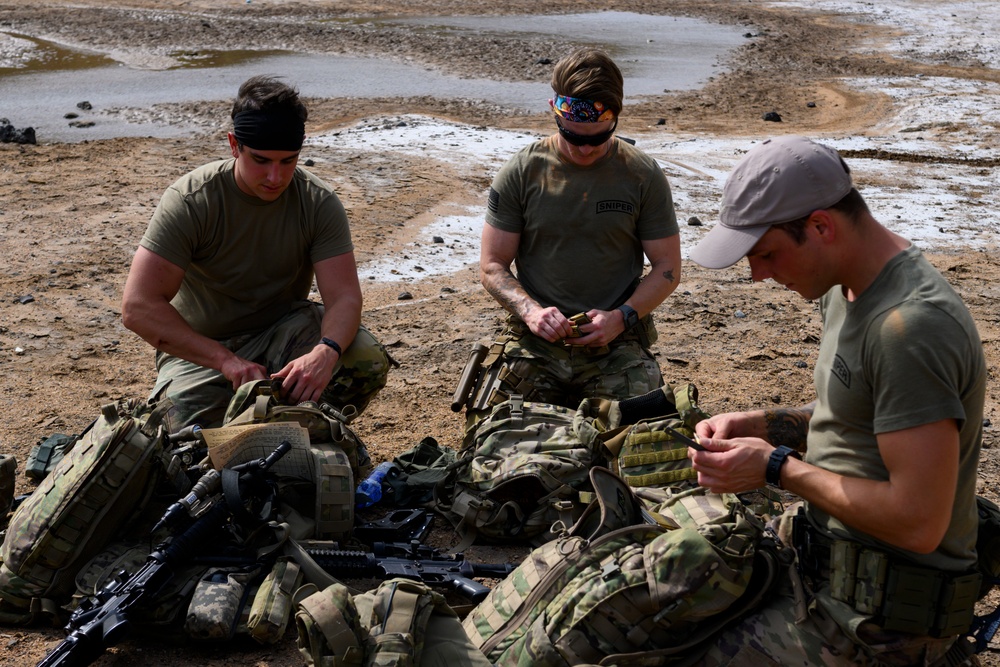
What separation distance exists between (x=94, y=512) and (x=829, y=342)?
2.65 metres

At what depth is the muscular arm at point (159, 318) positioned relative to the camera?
4723 millimetres

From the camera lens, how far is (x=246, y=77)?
51.4ft

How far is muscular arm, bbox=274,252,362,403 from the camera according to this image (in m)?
4.59

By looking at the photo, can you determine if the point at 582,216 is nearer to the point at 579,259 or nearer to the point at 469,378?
the point at 579,259

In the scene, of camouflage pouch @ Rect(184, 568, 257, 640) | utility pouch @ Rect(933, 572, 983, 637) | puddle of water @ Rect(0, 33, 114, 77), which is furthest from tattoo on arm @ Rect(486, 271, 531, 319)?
puddle of water @ Rect(0, 33, 114, 77)

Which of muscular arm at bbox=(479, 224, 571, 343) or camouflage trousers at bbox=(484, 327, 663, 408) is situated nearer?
muscular arm at bbox=(479, 224, 571, 343)

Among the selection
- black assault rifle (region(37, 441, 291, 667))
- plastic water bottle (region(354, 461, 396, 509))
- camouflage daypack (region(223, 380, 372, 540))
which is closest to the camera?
black assault rifle (region(37, 441, 291, 667))

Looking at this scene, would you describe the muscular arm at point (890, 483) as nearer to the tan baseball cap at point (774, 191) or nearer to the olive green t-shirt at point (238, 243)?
the tan baseball cap at point (774, 191)

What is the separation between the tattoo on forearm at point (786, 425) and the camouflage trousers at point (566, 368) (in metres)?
1.57

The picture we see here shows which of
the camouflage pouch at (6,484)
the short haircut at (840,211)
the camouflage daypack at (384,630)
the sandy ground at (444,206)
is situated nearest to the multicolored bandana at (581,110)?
the sandy ground at (444,206)

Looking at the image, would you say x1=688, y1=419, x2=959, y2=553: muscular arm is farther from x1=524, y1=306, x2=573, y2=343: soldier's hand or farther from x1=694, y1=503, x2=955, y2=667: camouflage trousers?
x1=524, y1=306, x2=573, y2=343: soldier's hand

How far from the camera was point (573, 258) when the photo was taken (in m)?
5.20

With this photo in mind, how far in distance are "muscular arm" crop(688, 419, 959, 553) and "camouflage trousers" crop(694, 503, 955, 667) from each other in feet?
1.00

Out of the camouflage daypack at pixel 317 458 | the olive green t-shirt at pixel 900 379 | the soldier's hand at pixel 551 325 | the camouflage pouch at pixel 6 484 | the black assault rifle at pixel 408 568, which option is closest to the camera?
the olive green t-shirt at pixel 900 379
